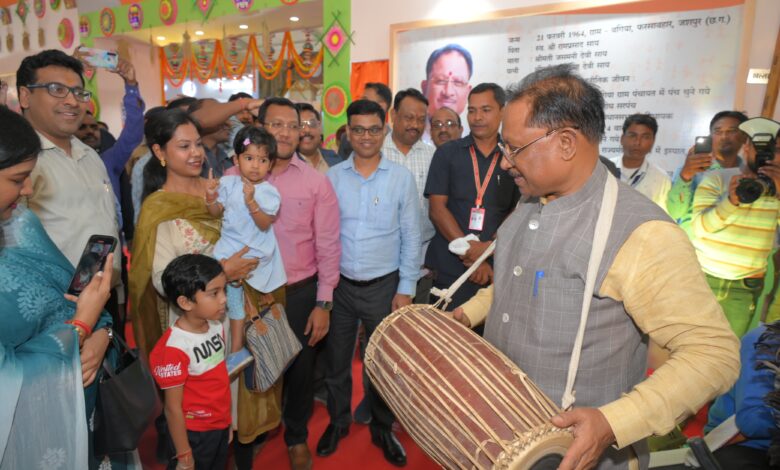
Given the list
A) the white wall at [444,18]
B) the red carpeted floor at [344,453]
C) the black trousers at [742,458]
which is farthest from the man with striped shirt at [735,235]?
the black trousers at [742,458]

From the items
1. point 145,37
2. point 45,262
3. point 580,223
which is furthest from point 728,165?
point 145,37

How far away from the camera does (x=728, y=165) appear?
3.78 meters

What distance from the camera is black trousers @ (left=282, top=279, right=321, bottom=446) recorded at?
2.55 meters

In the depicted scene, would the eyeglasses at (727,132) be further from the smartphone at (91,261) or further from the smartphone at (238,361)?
the smartphone at (91,261)

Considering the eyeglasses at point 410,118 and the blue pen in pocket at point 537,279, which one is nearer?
the blue pen in pocket at point 537,279

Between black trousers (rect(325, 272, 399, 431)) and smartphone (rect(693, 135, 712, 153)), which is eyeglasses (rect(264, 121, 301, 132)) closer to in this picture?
black trousers (rect(325, 272, 399, 431))

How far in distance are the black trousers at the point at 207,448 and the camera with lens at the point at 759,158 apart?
10.4ft

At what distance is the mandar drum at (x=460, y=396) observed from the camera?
102 cm

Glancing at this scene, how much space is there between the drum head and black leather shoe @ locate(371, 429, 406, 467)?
178 cm

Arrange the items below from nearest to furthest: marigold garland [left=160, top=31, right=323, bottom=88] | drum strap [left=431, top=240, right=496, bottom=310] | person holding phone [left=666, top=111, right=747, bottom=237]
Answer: drum strap [left=431, top=240, right=496, bottom=310] → person holding phone [left=666, top=111, right=747, bottom=237] → marigold garland [left=160, top=31, right=323, bottom=88]

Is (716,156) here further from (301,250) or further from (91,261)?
(91,261)

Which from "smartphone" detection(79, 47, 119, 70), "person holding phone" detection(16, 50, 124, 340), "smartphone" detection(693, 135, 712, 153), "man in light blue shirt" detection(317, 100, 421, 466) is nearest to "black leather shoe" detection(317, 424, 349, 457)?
"man in light blue shirt" detection(317, 100, 421, 466)

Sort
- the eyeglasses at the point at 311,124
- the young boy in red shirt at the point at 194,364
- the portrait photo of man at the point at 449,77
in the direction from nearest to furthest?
the young boy in red shirt at the point at 194,364 < the eyeglasses at the point at 311,124 < the portrait photo of man at the point at 449,77

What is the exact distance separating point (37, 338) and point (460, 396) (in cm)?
116
